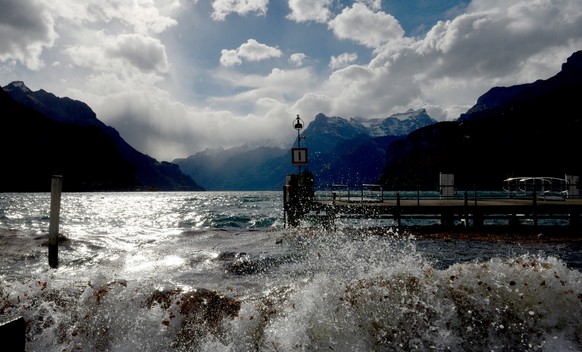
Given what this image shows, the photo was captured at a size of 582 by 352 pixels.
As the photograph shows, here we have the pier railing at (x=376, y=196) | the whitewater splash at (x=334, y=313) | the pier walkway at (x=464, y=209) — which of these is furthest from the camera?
the pier railing at (x=376, y=196)

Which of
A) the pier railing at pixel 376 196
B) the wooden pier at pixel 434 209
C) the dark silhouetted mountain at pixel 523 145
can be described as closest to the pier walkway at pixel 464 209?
the wooden pier at pixel 434 209

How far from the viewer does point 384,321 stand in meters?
7.05

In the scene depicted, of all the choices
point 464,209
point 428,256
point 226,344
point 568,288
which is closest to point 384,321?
point 226,344

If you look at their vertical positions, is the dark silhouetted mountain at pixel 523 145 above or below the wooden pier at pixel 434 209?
above

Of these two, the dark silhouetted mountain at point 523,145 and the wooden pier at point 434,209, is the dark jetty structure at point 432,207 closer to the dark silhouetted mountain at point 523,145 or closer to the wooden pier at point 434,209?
the wooden pier at point 434,209

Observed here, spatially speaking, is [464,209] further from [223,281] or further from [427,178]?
[427,178]

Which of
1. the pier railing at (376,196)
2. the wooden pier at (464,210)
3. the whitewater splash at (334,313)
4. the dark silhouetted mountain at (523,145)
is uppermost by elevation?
the dark silhouetted mountain at (523,145)

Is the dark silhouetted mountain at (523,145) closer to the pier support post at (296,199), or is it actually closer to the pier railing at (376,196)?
the pier railing at (376,196)

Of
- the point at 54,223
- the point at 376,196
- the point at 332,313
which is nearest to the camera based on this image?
the point at 332,313

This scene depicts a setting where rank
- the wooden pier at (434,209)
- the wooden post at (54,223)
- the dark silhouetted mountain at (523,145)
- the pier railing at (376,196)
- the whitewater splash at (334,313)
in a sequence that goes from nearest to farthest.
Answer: the whitewater splash at (334,313), the wooden post at (54,223), the wooden pier at (434,209), the pier railing at (376,196), the dark silhouetted mountain at (523,145)

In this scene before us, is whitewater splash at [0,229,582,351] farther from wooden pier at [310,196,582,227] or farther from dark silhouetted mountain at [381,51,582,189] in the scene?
dark silhouetted mountain at [381,51,582,189]

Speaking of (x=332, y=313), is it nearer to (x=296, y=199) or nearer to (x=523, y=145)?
(x=296, y=199)

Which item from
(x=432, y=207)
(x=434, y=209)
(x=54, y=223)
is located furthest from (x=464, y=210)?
(x=54, y=223)

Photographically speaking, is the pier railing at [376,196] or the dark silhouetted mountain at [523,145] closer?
the pier railing at [376,196]
